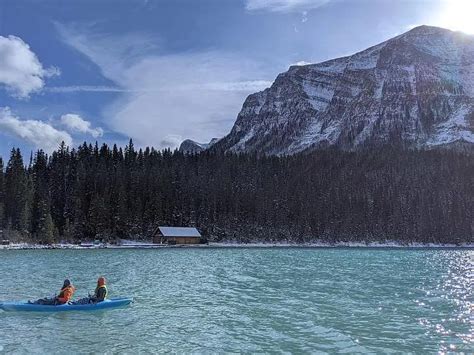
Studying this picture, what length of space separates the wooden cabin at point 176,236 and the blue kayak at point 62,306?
101 m

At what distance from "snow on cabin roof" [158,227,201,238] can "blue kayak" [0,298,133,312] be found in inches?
4030

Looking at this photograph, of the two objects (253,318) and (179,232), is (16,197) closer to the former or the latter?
(179,232)

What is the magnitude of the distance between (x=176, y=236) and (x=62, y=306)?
343 feet

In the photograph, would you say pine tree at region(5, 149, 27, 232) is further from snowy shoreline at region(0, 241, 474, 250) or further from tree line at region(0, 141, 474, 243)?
snowy shoreline at region(0, 241, 474, 250)

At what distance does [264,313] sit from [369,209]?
504 ft

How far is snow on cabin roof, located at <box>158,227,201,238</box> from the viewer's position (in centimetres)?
13225

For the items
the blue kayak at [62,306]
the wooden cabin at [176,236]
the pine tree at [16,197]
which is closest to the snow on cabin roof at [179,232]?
the wooden cabin at [176,236]

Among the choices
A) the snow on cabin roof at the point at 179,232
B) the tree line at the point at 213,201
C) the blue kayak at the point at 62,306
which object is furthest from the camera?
the snow on cabin roof at the point at 179,232

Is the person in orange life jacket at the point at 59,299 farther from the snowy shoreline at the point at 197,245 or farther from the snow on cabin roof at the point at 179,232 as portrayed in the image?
the snow on cabin roof at the point at 179,232

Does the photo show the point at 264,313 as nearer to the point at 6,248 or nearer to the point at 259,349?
the point at 259,349

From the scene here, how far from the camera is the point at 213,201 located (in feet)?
511

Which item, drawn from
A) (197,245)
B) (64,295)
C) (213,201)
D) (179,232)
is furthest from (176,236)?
(64,295)

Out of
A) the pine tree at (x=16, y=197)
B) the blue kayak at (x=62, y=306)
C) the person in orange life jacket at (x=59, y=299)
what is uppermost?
the pine tree at (x=16, y=197)

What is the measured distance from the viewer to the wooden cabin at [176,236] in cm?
13188
